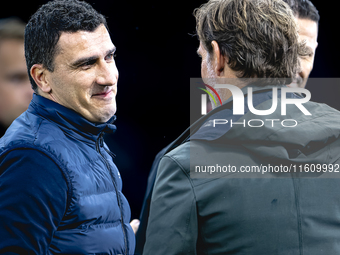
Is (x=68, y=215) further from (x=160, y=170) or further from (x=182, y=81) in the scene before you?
(x=182, y=81)

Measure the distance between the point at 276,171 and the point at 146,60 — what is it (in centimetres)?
260

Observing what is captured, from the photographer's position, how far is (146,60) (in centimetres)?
353

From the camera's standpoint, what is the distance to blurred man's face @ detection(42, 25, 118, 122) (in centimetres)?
158

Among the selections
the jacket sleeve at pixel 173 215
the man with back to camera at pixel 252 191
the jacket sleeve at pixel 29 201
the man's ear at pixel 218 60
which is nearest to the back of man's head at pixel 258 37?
the man's ear at pixel 218 60

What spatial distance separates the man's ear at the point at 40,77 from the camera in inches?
62.9

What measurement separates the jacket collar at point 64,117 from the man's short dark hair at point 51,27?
14 centimetres

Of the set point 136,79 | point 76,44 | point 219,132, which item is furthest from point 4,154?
point 136,79

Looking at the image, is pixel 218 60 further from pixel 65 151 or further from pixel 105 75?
pixel 65 151

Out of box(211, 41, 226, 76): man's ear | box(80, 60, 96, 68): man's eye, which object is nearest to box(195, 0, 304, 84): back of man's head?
box(211, 41, 226, 76): man's ear

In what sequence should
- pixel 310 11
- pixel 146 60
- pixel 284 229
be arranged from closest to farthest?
1. pixel 284 229
2. pixel 310 11
3. pixel 146 60

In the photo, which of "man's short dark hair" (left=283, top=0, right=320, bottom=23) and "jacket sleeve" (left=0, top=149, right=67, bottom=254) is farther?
"man's short dark hair" (left=283, top=0, right=320, bottom=23)

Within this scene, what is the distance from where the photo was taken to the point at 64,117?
156 centimetres

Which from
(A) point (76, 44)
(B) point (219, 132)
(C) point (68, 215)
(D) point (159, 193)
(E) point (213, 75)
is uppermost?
(A) point (76, 44)

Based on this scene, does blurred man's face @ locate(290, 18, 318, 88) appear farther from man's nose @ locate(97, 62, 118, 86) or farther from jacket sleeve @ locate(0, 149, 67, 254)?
jacket sleeve @ locate(0, 149, 67, 254)
